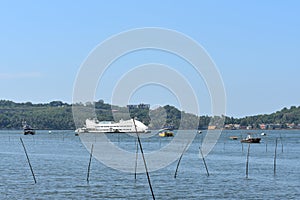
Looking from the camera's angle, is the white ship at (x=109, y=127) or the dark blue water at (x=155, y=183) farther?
the white ship at (x=109, y=127)

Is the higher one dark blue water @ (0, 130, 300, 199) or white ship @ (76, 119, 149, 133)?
white ship @ (76, 119, 149, 133)

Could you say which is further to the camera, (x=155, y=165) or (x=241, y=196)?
(x=155, y=165)

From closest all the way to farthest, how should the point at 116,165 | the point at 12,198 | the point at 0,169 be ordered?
the point at 12,198 → the point at 0,169 → the point at 116,165

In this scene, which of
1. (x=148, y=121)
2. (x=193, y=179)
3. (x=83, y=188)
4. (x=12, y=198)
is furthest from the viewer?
(x=148, y=121)

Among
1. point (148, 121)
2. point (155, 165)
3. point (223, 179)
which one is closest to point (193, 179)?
point (223, 179)

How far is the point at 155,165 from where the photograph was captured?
61.2 metres

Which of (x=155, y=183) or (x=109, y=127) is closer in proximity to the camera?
(x=155, y=183)

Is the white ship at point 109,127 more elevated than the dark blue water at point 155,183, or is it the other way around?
the white ship at point 109,127

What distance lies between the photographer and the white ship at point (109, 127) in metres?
184

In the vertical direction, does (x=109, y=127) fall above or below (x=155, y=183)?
above

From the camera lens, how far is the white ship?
18400cm

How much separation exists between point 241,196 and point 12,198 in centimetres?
1410

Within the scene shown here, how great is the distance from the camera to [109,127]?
19088cm

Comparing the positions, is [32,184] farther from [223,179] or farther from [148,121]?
[148,121]
